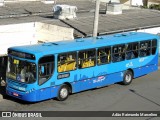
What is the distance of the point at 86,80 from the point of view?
1988cm

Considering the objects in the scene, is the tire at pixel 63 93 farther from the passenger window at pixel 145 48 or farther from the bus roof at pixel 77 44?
the passenger window at pixel 145 48

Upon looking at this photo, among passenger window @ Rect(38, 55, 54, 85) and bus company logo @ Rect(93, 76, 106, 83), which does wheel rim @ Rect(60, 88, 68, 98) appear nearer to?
passenger window @ Rect(38, 55, 54, 85)

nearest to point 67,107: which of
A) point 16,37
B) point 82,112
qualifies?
point 82,112

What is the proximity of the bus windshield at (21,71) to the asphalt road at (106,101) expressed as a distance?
4.07 feet

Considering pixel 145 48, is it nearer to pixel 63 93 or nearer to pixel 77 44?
pixel 77 44

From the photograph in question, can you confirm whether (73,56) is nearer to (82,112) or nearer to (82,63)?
(82,63)

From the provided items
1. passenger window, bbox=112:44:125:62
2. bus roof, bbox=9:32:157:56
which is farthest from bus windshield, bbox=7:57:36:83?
passenger window, bbox=112:44:125:62

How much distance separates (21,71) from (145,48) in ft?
27.7

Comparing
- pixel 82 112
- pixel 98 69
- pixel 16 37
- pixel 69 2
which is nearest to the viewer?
pixel 82 112

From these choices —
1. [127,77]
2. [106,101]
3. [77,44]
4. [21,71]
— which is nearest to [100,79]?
[106,101]

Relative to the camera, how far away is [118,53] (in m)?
21.6

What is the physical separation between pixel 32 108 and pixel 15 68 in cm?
191

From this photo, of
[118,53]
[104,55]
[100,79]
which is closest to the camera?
[100,79]

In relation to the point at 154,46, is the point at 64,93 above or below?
below
